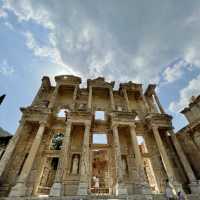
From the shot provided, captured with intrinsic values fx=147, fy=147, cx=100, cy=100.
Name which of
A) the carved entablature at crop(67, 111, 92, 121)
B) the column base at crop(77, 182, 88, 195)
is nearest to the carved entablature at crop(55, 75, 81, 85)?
the carved entablature at crop(67, 111, 92, 121)

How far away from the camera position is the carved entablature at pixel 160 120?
15.6m

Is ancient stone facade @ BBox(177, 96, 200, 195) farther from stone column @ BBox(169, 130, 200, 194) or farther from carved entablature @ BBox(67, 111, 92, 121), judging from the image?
carved entablature @ BBox(67, 111, 92, 121)

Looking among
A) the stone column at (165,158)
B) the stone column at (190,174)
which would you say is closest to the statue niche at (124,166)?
the stone column at (165,158)

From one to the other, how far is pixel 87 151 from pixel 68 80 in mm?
10181

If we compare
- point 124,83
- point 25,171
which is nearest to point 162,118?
point 124,83

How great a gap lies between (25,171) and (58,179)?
2.73 meters

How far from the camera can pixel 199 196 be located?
1096 centimetres

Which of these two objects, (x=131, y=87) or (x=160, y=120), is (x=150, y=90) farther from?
(x=160, y=120)

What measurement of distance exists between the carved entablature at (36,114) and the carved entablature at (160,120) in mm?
10629

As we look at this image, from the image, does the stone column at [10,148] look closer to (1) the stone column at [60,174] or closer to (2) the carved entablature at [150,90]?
(1) the stone column at [60,174]

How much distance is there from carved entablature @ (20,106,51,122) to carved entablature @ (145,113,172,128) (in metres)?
10.6

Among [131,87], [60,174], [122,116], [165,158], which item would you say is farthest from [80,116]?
[131,87]

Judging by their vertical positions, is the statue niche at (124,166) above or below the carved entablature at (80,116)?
below

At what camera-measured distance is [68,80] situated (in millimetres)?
19453
